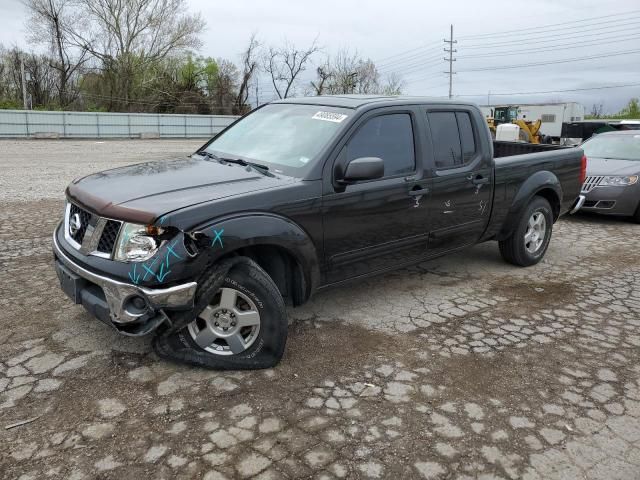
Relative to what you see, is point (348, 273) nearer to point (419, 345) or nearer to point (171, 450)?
point (419, 345)

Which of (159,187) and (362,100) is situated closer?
(159,187)

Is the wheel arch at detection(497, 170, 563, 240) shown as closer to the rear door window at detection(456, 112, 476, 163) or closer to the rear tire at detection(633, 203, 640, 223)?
the rear door window at detection(456, 112, 476, 163)

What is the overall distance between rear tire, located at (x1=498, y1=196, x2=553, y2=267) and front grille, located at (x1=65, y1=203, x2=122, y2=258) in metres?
4.15

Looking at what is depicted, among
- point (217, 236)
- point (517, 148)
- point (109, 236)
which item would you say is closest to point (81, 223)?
point (109, 236)

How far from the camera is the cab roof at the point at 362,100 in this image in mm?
4434

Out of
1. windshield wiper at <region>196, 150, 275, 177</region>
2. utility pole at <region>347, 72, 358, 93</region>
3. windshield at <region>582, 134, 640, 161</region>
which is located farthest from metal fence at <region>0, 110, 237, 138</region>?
windshield wiper at <region>196, 150, 275, 177</region>

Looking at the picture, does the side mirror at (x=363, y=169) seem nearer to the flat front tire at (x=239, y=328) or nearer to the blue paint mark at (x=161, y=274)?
the flat front tire at (x=239, y=328)

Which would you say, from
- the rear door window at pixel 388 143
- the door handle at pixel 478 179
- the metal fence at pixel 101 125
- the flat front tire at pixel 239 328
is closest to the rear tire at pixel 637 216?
the door handle at pixel 478 179

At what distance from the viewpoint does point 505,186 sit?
5.49 m

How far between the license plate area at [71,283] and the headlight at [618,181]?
26.7 feet

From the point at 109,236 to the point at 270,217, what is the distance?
3.21 ft

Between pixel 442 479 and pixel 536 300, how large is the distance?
114 inches

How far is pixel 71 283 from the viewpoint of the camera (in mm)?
3502

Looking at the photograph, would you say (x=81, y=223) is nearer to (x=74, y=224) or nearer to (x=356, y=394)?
(x=74, y=224)
